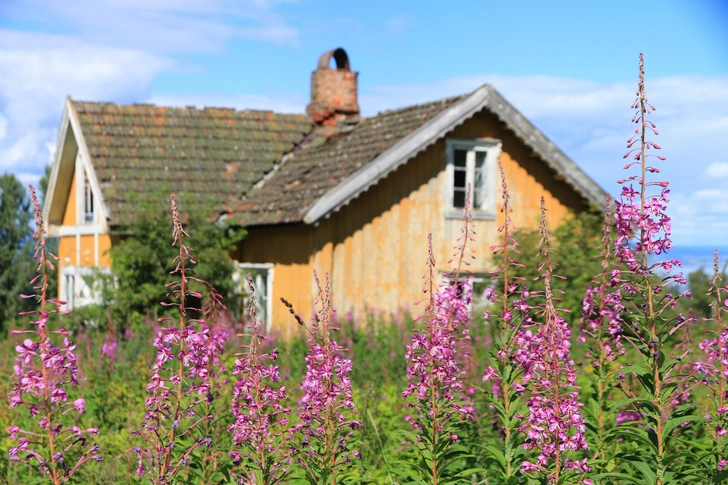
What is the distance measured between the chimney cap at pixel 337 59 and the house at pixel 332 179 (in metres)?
0.03

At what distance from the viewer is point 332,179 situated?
15.4 meters

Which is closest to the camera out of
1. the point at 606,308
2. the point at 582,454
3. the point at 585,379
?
the point at 582,454

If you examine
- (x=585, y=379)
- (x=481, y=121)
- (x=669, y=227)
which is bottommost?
(x=585, y=379)

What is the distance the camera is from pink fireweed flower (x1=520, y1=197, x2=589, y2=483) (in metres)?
4.30

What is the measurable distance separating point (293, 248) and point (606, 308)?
1051 cm

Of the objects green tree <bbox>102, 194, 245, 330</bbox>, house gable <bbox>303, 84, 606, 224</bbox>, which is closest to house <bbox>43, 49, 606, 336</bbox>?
house gable <bbox>303, 84, 606, 224</bbox>

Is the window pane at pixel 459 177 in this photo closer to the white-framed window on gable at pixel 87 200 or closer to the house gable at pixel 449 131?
the house gable at pixel 449 131

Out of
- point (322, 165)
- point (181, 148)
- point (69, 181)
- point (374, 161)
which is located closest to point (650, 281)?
point (374, 161)

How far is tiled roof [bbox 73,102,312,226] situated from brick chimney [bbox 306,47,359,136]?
0.58m

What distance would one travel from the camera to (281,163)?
19391 millimetres

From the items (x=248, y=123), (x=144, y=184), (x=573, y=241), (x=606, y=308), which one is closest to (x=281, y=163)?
(x=248, y=123)

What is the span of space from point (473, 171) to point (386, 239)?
93.3 inches

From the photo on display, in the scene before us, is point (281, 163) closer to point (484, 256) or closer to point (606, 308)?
point (484, 256)

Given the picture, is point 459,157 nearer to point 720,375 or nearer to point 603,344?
point 603,344
